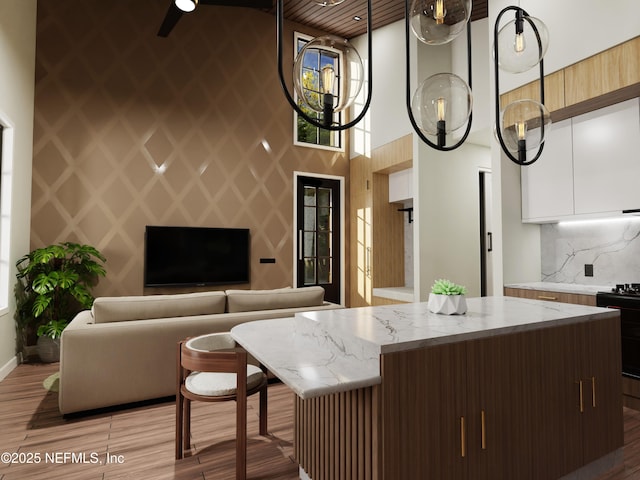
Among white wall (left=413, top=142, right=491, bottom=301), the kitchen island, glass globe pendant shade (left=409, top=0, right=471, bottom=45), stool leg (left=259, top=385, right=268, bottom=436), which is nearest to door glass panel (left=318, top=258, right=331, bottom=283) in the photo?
white wall (left=413, top=142, right=491, bottom=301)

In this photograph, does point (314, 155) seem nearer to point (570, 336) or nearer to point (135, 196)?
point (135, 196)

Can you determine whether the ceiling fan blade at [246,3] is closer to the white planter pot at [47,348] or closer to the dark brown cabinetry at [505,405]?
the dark brown cabinetry at [505,405]

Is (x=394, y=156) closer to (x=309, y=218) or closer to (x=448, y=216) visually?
(x=448, y=216)

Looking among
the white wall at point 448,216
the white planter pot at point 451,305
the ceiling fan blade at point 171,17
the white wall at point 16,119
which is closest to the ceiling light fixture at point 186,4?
the ceiling fan blade at point 171,17

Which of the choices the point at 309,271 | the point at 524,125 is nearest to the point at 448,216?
the point at 309,271

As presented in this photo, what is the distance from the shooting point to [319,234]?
6395 mm

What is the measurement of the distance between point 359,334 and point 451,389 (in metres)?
0.41

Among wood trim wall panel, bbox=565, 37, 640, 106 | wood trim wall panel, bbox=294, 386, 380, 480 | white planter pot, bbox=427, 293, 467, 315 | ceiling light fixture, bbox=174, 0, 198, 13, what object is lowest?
wood trim wall panel, bbox=294, 386, 380, 480

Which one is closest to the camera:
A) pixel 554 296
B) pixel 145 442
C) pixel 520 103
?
pixel 520 103

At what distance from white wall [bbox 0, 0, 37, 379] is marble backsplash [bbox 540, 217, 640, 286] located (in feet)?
17.1

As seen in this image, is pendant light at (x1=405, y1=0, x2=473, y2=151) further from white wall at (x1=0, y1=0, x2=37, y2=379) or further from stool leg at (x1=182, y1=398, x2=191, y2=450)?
white wall at (x1=0, y1=0, x2=37, y2=379)

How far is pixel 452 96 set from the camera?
5.48ft

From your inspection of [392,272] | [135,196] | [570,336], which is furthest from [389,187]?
[570,336]

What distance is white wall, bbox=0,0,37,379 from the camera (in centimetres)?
363
